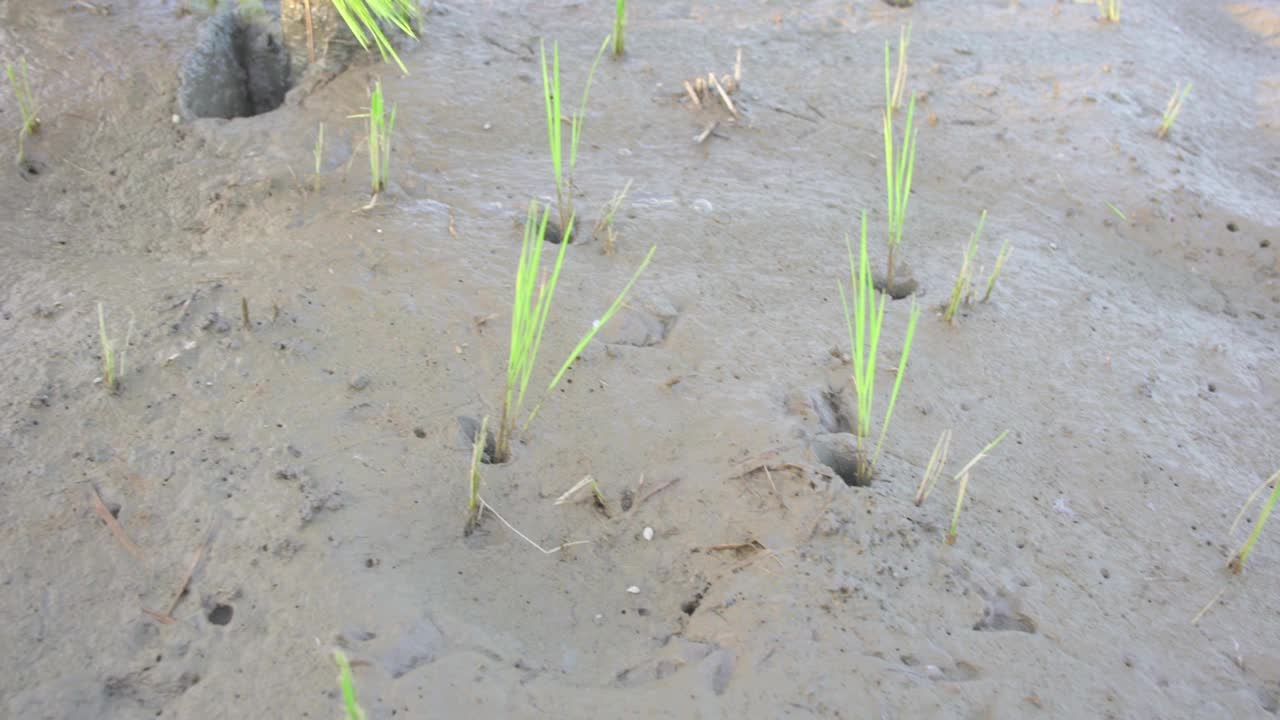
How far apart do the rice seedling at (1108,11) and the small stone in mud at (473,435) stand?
9.85 ft

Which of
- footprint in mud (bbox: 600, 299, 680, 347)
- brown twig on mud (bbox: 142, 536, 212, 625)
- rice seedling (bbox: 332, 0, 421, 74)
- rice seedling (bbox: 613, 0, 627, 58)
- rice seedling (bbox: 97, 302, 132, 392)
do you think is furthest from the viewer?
rice seedling (bbox: 613, 0, 627, 58)

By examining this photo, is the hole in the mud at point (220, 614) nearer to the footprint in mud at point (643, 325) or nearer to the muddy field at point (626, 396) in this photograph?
the muddy field at point (626, 396)

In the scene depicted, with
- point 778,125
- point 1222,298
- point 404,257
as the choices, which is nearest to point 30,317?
point 404,257

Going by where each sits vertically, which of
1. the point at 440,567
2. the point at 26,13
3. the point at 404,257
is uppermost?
the point at 26,13

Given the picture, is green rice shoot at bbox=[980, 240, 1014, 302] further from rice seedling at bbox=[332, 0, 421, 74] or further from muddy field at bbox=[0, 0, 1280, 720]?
rice seedling at bbox=[332, 0, 421, 74]

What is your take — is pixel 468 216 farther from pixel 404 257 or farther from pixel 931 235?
pixel 931 235

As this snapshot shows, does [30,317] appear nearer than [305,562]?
No

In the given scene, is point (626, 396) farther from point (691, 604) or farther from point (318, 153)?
point (318, 153)

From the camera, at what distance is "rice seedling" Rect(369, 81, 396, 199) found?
238 cm

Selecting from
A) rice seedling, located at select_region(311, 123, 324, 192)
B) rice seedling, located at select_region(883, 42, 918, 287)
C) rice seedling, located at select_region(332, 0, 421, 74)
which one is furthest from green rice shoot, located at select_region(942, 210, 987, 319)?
rice seedling, located at select_region(311, 123, 324, 192)

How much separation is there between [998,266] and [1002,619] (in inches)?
39.6

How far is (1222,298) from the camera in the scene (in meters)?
2.69

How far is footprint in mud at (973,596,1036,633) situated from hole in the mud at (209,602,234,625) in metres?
1.22

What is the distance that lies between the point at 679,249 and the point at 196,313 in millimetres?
1116
